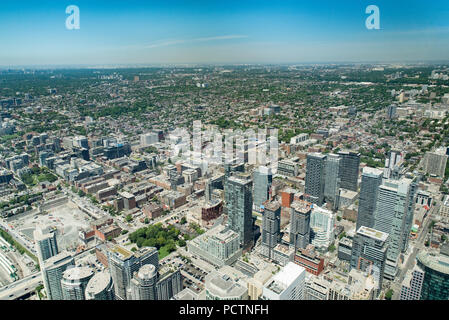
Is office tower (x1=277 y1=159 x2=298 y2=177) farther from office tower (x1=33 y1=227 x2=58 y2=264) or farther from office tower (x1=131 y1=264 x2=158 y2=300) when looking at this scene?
office tower (x1=33 y1=227 x2=58 y2=264)

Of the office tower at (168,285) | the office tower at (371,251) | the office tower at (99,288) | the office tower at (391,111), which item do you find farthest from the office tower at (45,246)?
the office tower at (391,111)

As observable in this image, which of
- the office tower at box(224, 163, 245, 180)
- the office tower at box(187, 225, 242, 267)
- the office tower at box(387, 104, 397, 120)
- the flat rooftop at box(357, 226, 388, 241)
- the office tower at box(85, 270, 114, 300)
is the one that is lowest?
the office tower at box(187, 225, 242, 267)

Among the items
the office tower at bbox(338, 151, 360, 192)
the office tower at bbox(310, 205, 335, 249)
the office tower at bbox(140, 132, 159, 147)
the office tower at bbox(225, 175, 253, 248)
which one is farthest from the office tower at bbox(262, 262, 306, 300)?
the office tower at bbox(140, 132, 159, 147)

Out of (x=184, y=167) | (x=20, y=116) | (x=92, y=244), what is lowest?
(x=92, y=244)

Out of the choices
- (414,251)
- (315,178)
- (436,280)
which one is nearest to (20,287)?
(436,280)

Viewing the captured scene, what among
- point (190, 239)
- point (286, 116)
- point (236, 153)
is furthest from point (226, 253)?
point (286, 116)
